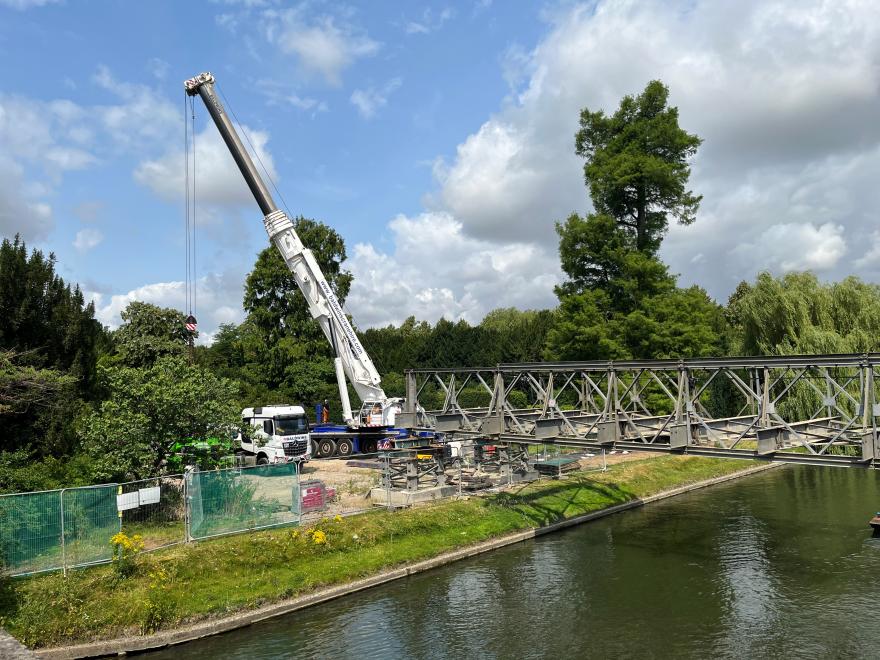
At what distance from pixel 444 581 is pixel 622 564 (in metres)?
5.94

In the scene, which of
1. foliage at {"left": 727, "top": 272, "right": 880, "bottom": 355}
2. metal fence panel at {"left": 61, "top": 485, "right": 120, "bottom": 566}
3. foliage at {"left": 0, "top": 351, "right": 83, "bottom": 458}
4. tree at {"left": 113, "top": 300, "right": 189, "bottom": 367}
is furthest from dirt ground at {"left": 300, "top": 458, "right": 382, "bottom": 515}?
foliage at {"left": 727, "top": 272, "right": 880, "bottom": 355}

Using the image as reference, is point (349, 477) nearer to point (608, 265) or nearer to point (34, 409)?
point (34, 409)

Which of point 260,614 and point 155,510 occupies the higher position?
point 155,510

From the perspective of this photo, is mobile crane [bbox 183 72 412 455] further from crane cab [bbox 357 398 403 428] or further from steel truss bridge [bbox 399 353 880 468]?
steel truss bridge [bbox 399 353 880 468]

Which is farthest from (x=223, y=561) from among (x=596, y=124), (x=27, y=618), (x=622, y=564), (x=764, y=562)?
(x=596, y=124)

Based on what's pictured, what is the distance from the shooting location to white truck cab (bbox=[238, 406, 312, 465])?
3356 centimetres

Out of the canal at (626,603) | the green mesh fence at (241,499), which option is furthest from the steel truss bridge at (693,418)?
the green mesh fence at (241,499)

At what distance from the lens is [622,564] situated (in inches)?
862

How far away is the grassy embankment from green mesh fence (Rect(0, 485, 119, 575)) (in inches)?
20.2

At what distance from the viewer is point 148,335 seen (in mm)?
51656

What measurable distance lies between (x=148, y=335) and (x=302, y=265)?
77.9 ft

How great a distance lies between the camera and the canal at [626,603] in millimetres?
15680

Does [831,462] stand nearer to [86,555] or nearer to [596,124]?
[86,555]

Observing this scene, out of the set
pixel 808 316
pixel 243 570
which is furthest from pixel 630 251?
pixel 243 570
